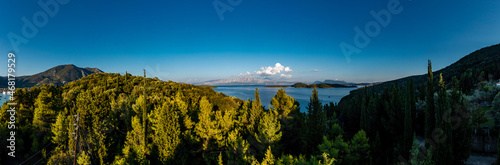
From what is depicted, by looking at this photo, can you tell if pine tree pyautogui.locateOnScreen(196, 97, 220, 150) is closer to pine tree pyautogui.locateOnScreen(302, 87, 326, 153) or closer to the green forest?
the green forest

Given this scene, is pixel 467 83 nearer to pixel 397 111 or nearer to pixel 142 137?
pixel 397 111

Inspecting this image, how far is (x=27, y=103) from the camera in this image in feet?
111

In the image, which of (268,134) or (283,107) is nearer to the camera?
(268,134)

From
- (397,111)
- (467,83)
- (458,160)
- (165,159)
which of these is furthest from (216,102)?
(467,83)

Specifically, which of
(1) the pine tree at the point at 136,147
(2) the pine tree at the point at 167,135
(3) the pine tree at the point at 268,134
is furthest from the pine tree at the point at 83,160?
(3) the pine tree at the point at 268,134

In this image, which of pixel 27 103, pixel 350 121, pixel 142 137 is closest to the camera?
pixel 142 137

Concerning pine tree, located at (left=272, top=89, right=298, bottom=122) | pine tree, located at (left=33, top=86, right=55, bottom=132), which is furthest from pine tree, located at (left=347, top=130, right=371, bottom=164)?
pine tree, located at (left=33, top=86, right=55, bottom=132)

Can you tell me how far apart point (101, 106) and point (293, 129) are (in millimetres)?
23034

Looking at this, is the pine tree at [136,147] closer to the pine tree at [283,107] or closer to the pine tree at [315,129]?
the pine tree at [283,107]

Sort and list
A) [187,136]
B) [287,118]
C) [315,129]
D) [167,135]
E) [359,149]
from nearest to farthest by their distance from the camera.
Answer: [167,135], [359,149], [315,129], [187,136], [287,118]

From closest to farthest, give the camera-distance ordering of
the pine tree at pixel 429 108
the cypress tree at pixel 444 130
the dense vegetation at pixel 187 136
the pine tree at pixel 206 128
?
the cypress tree at pixel 444 130 → the dense vegetation at pixel 187 136 → the pine tree at pixel 429 108 → the pine tree at pixel 206 128

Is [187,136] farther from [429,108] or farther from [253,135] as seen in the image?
[429,108]

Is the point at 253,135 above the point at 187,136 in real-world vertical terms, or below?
above

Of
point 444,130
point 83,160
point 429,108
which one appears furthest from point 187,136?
point 429,108
